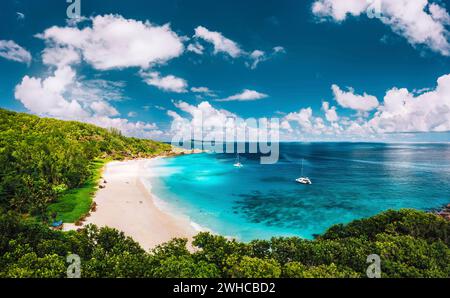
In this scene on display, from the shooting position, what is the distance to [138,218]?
119 feet

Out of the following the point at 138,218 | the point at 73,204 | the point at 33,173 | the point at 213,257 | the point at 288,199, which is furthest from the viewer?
the point at 288,199

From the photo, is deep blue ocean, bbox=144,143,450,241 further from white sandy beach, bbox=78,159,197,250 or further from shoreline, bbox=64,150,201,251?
white sandy beach, bbox=78,159,197,250

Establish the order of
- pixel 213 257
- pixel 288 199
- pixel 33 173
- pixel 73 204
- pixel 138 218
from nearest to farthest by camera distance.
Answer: pixel 213 257 < pixel 138 218 < pixel 73 204 < pixel 33 173 < pixel 288 199

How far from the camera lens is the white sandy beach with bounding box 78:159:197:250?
30.4 m

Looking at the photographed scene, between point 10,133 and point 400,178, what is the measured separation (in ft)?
350

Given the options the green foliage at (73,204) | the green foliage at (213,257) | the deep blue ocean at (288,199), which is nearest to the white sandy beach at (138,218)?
the green foliage at (73,204)

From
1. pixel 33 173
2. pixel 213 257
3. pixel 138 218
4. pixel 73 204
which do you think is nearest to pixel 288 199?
pixel 138 218

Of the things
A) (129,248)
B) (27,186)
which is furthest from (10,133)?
(129,248)

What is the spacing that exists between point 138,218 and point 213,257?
24825 mm

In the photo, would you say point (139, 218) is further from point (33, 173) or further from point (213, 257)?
point (213, 257)

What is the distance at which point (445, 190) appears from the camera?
61625 mm

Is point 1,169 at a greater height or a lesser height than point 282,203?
greater

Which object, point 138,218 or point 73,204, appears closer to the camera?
point 138,218
